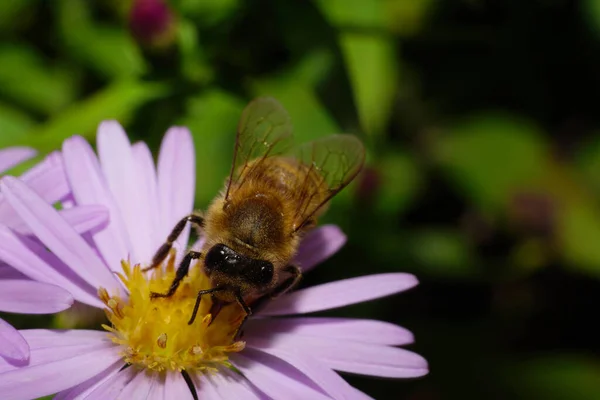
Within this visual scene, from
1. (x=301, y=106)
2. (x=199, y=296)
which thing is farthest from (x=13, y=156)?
(x=301, y=106)

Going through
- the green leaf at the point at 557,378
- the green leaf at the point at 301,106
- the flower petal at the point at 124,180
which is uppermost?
the green leaf at the point at 301,106

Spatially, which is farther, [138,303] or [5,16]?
[5,16]

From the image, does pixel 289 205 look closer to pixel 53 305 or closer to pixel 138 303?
pixel 138 303

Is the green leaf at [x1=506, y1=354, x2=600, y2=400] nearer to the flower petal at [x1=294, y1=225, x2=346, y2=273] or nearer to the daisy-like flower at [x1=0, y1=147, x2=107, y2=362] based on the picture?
the flower petal at [x1=294, y1=225, x2=346, y2=273]

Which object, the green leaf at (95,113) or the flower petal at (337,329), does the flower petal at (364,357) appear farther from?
the green leaf at (95,113)

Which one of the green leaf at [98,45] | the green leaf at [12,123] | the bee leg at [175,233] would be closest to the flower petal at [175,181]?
the bee leg at [175,233]

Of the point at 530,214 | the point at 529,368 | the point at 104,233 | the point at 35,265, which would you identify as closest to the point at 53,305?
the point at 35,265
